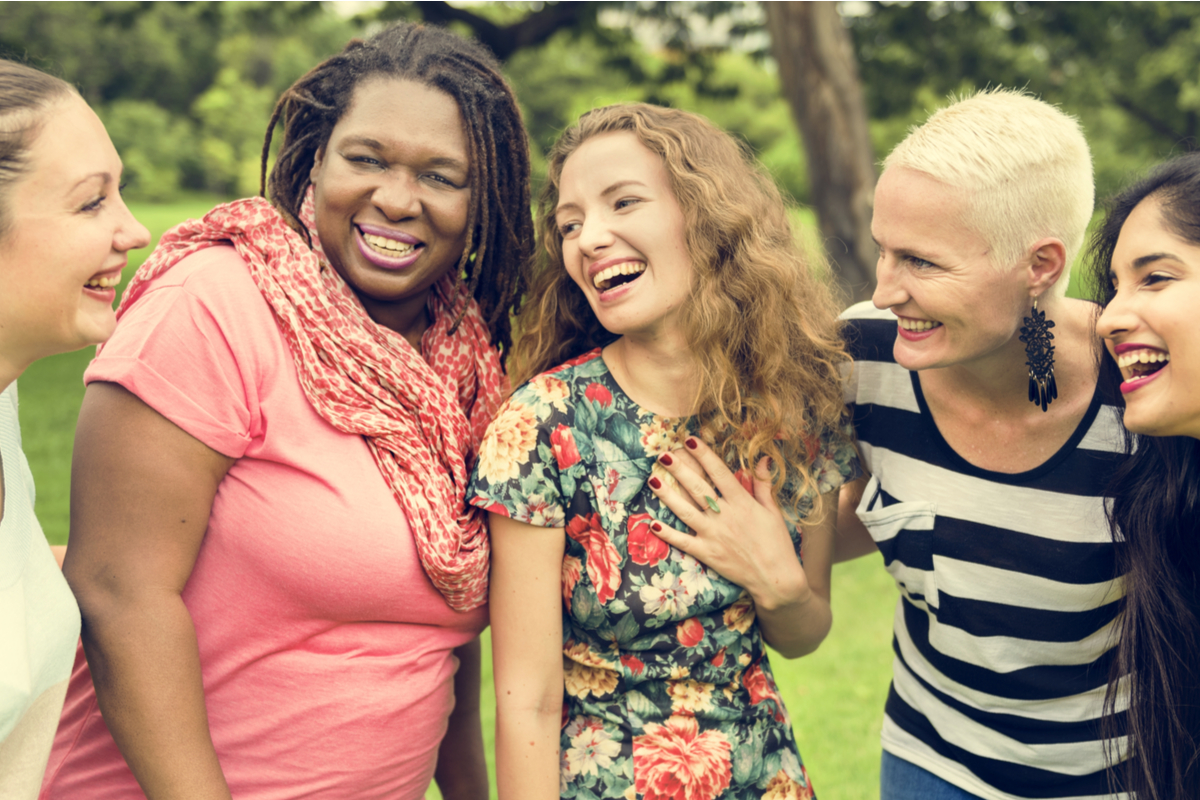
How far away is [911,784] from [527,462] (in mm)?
1321

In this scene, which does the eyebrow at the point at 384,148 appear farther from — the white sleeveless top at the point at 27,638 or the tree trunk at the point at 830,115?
the tree trunk at the point at 830,115

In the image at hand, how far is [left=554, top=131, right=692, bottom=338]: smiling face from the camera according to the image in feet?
6.98

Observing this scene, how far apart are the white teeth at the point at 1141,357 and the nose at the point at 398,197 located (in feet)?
4.93

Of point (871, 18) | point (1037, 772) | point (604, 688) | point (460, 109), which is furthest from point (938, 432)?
point (871, 18)

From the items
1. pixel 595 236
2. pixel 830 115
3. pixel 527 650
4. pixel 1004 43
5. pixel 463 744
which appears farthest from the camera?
pixel 1004 43

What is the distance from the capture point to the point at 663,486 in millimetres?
2119

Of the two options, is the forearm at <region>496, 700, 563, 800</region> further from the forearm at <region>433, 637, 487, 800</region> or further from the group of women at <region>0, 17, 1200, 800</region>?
the forearm at <region>433, 637, 487, 800</region>

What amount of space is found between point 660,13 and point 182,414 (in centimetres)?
1244

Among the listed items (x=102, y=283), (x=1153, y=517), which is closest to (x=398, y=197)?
(x=102, y=283)

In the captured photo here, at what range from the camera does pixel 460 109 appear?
2.22 meters

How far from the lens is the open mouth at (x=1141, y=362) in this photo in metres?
1.79

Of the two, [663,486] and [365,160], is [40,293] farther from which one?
[663,486]

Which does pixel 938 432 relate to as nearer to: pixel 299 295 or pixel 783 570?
pixel 783 570

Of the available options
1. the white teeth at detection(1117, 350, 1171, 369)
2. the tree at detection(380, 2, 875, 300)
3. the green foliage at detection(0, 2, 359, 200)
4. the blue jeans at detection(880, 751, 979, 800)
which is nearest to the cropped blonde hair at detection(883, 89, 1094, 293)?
the white teeth at detection(1117, 350, 1171, 369)
